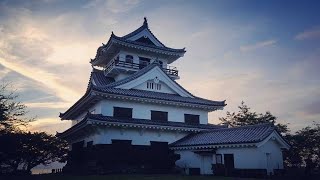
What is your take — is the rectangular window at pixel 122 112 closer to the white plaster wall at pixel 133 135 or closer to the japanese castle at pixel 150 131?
the japanese castle at pixel 150 131

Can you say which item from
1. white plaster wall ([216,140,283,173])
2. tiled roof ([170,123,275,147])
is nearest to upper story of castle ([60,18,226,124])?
A: tiled roof ([170,123,275,147])

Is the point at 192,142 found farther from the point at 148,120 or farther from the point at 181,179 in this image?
the point at 181,179

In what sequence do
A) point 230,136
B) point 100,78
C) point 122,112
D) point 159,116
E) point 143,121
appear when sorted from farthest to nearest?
1. point 100,78
2. point 159,116
3. point 122,112
4. point 143,121
5. point 230,136

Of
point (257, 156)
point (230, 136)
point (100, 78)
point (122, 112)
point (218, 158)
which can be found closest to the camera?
point (257, 156)

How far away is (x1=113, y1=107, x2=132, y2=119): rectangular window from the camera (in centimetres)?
2545

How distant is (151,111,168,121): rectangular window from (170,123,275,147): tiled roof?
276 centimetres

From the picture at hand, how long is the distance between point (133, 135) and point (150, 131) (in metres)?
1.80

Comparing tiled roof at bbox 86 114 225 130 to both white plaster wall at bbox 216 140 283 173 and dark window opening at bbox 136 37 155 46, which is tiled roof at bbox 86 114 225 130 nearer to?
white plaster wall at bbox 216 140 283 173

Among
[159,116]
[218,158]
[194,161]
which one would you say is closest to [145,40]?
[159,116]

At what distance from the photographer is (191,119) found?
29.5 m

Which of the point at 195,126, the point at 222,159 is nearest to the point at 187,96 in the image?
the point at 195,126

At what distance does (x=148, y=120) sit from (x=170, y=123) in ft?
7.27

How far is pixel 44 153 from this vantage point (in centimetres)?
3353

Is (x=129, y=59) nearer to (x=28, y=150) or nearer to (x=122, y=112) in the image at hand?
(x=122, y=112)
